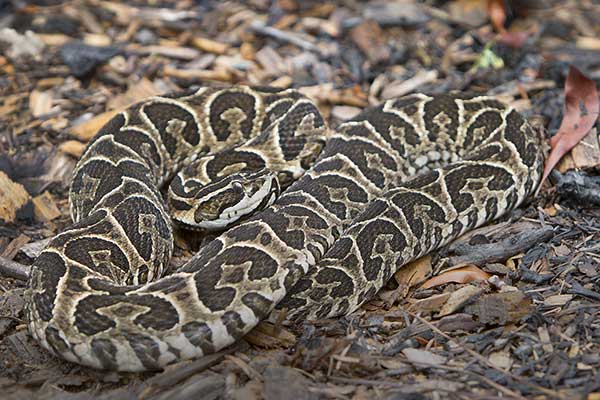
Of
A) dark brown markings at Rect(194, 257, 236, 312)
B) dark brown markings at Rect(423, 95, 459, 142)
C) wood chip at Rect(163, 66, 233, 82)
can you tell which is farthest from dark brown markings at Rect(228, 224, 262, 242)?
wood chip at Rect(163, 66, 233, 82)

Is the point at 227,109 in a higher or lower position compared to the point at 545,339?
higher

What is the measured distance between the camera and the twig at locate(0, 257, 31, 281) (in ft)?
20.0

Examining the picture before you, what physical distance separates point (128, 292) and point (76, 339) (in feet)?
1.55

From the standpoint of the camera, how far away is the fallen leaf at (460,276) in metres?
5.86

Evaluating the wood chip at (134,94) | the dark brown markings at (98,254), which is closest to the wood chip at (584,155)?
the dark brown markings at (98,254)

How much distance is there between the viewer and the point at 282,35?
9273 millimetres

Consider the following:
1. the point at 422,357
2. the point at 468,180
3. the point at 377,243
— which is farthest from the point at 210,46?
the point at 422,357

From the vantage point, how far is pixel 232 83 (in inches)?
344

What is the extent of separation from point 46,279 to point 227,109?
10.0 feet

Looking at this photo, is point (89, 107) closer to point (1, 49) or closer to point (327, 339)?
point (1, 49)

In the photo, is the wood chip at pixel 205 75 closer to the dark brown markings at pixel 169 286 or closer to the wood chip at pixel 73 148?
the wood chip at pixel 73 148

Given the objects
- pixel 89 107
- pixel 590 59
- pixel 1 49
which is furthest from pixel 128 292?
pixel 590 59

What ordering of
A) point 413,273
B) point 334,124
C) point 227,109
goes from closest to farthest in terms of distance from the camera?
point 413,273 < point 227,109 < point 334,124

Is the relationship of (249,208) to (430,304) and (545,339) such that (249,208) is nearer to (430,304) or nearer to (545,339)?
(430,304)
